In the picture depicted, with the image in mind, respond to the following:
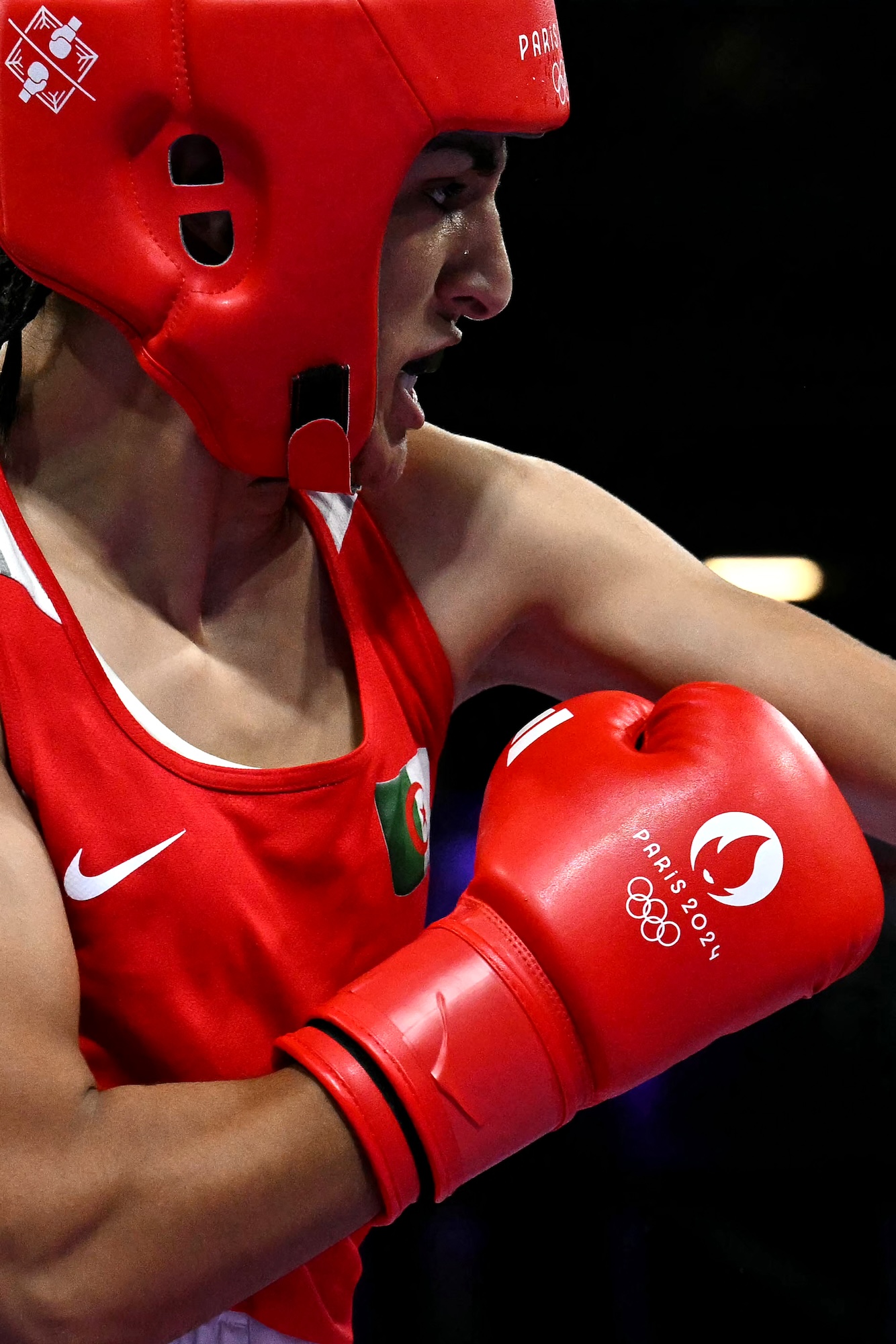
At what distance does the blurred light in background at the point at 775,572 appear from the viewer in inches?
122

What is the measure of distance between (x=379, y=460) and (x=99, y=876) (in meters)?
0.53

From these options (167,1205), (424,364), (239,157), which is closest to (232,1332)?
(167,1205)

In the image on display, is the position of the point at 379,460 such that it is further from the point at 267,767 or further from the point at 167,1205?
the point at 167,1205

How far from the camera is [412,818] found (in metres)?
1.58

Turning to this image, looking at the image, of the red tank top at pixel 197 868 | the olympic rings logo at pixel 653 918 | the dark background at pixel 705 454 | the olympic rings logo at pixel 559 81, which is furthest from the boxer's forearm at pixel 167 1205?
the dark background at pixel 705 454

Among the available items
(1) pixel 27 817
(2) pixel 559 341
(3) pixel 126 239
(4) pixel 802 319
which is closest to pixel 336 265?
(3) pixel 126 239

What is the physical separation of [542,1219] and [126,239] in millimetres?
2110

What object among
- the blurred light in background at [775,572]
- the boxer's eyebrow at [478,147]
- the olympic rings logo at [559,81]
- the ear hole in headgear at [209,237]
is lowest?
the blurred light in background at [775,572]

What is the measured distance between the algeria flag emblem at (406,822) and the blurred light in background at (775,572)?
64.5 inches

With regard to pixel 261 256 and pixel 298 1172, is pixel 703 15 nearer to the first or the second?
pixel 261 256

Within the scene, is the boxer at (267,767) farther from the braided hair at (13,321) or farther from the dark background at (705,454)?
the dark background at (705,454)

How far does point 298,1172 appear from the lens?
3.62 ft

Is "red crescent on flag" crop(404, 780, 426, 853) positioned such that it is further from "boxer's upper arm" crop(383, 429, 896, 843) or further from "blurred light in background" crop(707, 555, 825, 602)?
"blurred light in background" crop(707, 555, 825, 602)

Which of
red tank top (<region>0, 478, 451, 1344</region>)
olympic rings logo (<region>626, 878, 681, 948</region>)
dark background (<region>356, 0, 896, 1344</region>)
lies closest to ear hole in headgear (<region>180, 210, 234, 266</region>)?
red tank top (<region>0, 478, 451, 1344</region>)
